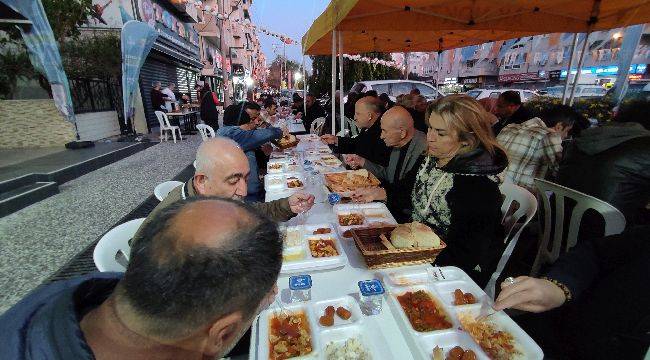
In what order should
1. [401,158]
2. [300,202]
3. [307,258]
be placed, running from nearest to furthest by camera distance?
[307,258]
[300,202]
[401,158]

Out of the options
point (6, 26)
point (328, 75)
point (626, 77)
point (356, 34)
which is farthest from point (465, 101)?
point (328, 75)

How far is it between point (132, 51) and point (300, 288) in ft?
36.3

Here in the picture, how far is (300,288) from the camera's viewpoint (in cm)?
146

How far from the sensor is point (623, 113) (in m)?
2.93

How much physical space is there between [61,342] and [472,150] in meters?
2.23

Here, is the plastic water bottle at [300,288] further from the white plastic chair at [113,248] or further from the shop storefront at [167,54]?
the shop storefront at [167,54]

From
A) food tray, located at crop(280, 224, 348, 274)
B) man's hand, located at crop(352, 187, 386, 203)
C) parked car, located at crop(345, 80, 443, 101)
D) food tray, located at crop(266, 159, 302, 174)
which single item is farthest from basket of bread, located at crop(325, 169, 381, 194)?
parked car, located at crop(345, 80, 443, 101)

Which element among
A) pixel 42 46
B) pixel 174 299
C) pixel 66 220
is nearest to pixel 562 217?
pixel 174 299

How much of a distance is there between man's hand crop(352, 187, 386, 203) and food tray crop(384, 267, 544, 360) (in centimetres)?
107

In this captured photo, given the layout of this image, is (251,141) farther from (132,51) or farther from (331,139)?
(132,51)

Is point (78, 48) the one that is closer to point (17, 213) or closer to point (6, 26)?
point (6, 26)

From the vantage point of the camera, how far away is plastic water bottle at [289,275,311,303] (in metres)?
1.46

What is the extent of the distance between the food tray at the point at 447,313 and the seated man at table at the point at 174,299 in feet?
2.54

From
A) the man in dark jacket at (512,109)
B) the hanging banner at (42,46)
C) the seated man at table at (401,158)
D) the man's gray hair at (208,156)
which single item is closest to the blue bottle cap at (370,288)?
the man's gray hair at (208,156)
